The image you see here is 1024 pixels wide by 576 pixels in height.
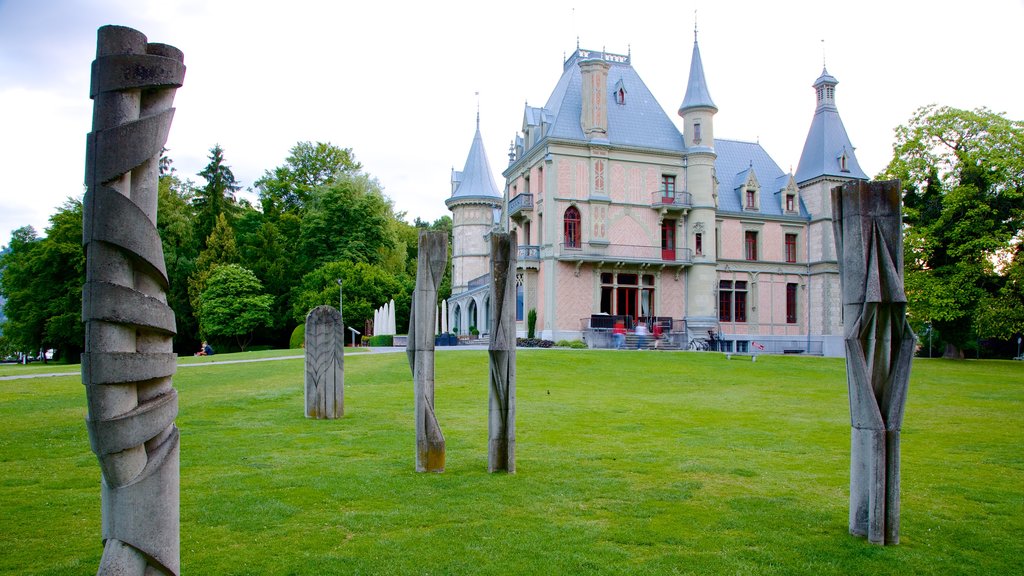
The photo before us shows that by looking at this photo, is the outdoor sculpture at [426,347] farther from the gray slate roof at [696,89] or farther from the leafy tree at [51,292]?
the leafy tree at [51,292]

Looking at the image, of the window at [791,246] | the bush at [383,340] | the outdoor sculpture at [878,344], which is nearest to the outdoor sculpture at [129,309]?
the outdoor sculpture at [878,344]

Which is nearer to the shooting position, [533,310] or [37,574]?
[37,574]

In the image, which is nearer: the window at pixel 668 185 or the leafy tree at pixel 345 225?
the window at pixel 668 185

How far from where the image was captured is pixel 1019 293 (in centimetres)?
3347

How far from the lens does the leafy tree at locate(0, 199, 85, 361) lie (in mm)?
49938

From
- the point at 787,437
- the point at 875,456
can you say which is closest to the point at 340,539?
the point at 875,456

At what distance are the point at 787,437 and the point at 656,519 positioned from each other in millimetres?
5999

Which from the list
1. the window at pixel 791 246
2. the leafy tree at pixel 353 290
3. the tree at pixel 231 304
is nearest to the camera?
the window at pixel 791 246

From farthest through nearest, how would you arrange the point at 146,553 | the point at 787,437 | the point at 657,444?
the point at 787,437 → the point at 657,444 → the point at 146,553

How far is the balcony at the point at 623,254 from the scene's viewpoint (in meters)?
41.8

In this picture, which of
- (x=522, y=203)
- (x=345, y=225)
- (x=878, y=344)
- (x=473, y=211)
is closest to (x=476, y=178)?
(x=473, y=211)

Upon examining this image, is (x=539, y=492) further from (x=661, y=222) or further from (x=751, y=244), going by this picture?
(x=751, y=244)

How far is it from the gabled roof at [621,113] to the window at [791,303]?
1315cm

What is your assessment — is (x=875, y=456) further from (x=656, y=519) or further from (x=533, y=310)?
(x=533, y=310)
